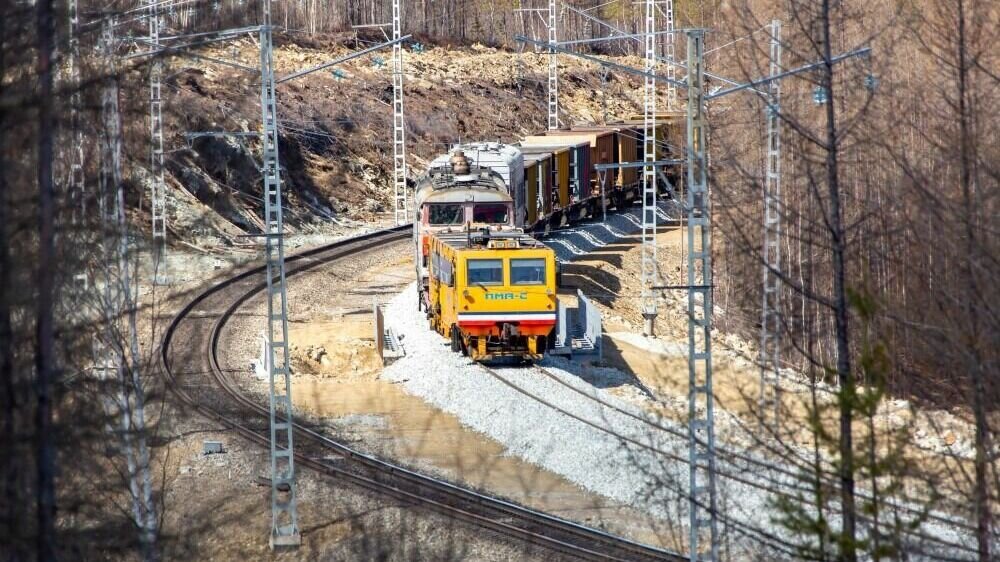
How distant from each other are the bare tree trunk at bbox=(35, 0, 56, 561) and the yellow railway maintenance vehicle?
52.0 feet

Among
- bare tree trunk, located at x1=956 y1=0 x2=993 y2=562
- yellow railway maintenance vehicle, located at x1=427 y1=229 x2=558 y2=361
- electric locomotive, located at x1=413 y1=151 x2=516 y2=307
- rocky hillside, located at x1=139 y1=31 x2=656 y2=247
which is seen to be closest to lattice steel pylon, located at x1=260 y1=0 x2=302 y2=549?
yellow railway maintenance vehicle, located at x1=427 y1=229 x2=558 y2=361

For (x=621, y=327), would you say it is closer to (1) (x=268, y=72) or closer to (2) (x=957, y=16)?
(1) (x=268, y=72)

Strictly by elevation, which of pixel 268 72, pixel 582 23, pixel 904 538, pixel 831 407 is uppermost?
pixel 582 23

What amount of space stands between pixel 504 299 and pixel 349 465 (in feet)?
18.0

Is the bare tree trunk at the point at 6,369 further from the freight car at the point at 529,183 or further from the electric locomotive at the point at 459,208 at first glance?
the electric locomotive at the point at 459,208

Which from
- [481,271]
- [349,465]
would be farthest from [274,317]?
[481,271]

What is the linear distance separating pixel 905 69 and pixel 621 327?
12.4m

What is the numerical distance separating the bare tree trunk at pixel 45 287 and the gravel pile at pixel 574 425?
9152mm

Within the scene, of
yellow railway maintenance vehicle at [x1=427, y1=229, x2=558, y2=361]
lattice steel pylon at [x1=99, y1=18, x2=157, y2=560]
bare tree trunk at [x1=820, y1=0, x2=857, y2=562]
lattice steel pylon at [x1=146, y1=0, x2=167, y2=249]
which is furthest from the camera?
yellow railway maintenance vehicle at [x1=427, y1=229, x2=558, y2=361]

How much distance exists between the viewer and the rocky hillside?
39.0m

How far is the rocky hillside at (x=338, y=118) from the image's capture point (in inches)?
1537

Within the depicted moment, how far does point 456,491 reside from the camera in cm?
1745

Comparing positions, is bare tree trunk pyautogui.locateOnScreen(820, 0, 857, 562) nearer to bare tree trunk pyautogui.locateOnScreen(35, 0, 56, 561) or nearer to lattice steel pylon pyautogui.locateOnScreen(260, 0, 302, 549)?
bare tree trunk pyautogui.locateOnScreen(35, 0, 56, 561)

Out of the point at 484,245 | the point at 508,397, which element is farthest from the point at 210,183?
the point at 508,397
